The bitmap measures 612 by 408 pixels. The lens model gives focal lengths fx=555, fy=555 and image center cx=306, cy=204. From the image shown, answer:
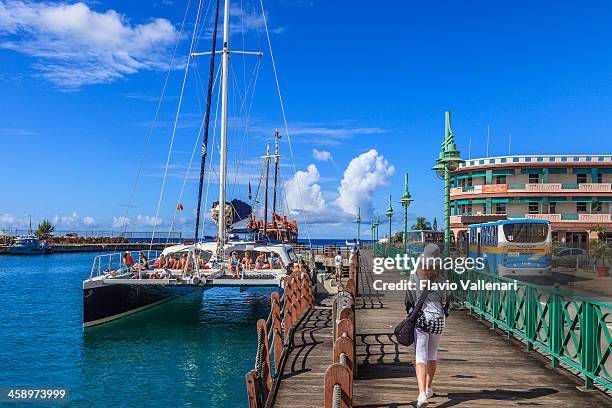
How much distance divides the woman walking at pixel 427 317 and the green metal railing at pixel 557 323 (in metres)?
2.25

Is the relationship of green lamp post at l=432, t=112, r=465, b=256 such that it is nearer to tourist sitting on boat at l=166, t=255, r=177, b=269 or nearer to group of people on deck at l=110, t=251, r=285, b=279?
group of people on deck at l=110, t=251, r=285, b=279

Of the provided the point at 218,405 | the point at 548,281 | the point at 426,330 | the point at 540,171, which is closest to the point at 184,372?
the point at 218,405

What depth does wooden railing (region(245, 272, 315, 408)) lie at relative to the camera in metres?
7.04

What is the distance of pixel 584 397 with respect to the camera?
7.48 m

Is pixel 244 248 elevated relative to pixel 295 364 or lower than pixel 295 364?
elevated

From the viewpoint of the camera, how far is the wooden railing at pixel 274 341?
23.1 feet

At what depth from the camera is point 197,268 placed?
21109mm

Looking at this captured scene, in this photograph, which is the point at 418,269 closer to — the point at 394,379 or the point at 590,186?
the point at 394,379

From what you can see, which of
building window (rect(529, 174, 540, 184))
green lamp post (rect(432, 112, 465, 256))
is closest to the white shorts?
green lamp post (rect(432, 112, 465, 256))

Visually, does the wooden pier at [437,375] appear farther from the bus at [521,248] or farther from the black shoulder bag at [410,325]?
the bus at [521,248]

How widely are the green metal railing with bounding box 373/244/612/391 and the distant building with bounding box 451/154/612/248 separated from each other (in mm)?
42523

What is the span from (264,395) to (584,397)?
173 inches

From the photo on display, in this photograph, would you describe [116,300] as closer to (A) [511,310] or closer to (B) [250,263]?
(B) [250,263]

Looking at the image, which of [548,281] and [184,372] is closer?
[184,372]
